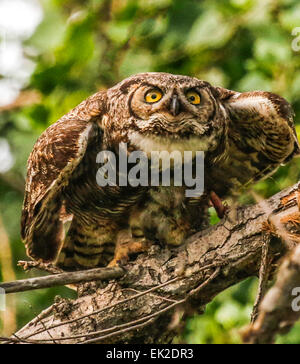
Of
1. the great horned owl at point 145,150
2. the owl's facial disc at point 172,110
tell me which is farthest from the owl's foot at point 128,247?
the owl's facial disc at point 172,110

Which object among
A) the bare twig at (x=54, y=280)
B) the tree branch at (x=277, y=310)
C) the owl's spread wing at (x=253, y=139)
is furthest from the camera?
the owl's spread wing at (x=253, y=139)

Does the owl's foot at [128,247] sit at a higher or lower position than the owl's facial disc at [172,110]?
lower

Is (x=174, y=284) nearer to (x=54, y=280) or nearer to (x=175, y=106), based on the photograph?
(x=54, y=280)

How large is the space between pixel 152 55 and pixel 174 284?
2.21m

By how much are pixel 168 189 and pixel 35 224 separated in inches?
28.2

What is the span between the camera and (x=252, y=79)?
370cm

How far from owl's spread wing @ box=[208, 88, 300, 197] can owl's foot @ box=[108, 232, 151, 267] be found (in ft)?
1.58

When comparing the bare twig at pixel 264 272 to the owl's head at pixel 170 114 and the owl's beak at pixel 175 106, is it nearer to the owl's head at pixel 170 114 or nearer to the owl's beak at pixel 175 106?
the owl's head at pixel 170 114

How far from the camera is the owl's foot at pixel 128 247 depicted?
2.87m

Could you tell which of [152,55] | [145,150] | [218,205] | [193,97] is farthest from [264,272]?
[152,55]

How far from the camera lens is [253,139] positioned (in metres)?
2.91

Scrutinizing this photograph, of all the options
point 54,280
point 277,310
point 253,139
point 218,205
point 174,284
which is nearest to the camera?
point 277,310

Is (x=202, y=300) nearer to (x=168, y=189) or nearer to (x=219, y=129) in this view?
(x=168, y=189)
